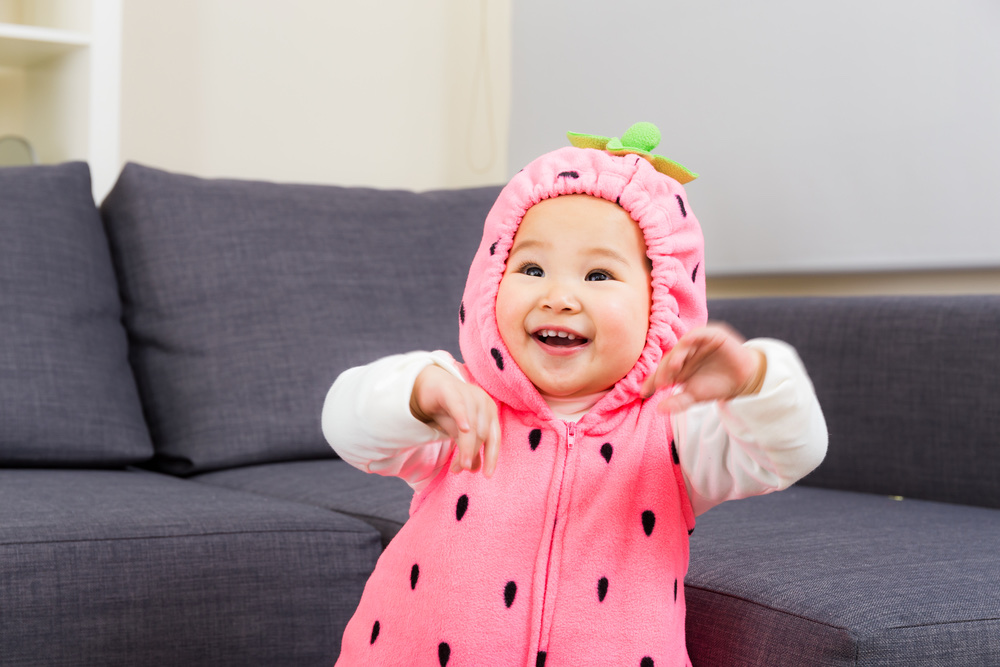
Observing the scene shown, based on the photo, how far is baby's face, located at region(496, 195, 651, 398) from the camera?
0.82 meters

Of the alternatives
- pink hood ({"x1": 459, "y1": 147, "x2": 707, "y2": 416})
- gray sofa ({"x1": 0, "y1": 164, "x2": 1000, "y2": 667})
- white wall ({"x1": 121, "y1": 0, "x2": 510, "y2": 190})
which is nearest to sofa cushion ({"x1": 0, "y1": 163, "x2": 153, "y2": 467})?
gray sofa ({"x1": 0, "y1": 164, "x2": 1000, "y2": 667})

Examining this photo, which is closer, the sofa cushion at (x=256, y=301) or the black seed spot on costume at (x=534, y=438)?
the black seed spot on costume at (x=534, y=438)

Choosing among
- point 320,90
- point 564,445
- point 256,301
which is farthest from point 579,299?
point 320,90

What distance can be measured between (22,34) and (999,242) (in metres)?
1.87

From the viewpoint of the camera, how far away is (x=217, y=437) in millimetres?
1601

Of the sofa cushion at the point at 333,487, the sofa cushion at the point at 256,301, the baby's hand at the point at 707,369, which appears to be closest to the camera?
the baby's hand at the point at 707,369

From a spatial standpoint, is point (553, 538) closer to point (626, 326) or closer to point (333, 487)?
point (626, 326)

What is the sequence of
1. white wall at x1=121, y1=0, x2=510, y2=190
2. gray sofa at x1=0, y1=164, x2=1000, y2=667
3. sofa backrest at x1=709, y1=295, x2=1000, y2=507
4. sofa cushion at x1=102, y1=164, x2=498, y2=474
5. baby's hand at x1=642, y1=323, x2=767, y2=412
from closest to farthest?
baby's hand at x1=642, y1=323, x2=767, y2=412
gray sofa at x1=0, y1=164, x2=1000, y2=667
sofa backrest at x1=709, y1=295, x2=1000, y2=507
sofa cushion at x1=102, y1=164, x2=498, y2=474
white wall at x1=121, y1=0, x2=510, y2=190

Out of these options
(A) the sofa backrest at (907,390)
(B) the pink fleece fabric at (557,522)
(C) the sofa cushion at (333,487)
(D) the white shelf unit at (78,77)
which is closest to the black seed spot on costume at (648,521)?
(B) the pink fleece fabric at (557,522)

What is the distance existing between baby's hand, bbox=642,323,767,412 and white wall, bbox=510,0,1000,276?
42.4 inches

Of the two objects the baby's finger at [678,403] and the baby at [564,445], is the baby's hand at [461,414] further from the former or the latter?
the baby's finger at [678,403]

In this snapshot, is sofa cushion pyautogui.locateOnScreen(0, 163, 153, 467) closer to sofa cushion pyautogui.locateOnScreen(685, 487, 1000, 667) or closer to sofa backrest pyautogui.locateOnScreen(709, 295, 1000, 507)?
sofa cushion pyautogui.locateOnScreen(685, 487, 1000, 667)

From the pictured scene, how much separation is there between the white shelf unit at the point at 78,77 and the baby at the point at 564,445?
54.9 inches

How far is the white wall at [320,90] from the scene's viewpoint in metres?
2.37
